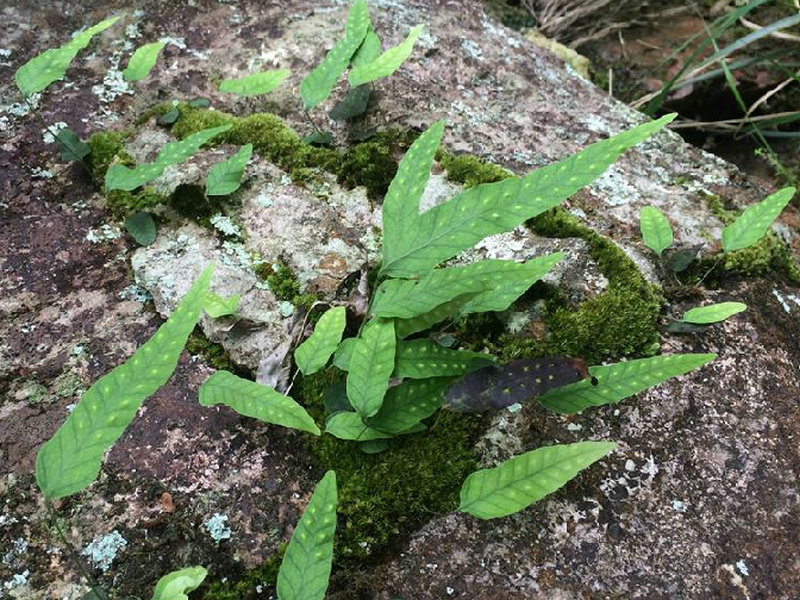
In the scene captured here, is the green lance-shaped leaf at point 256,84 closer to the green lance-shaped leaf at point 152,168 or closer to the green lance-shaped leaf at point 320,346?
the green lance-shaped leaf at point 152,168

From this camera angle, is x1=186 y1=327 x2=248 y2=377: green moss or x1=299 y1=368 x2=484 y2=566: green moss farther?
x1=186 y1=327 x2=248 y2=377: green moss

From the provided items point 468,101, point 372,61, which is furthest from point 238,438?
point 468,101

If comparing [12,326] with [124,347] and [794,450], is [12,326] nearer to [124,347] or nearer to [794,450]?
[124,347]

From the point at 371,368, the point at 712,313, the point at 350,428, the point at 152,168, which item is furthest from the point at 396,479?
the point at 152,168

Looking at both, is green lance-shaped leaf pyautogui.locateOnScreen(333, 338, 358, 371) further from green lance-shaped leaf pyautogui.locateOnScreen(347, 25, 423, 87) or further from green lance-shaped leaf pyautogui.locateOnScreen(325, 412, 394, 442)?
green lance-shaped leaf pyautogui.locateOnScreen(347, 25, 423, 87)

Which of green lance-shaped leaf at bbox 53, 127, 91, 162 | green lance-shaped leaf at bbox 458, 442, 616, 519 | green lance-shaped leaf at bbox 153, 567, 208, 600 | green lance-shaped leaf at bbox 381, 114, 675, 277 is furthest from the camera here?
green lance-shaped leaf at bbox 53, 127, 91, 162

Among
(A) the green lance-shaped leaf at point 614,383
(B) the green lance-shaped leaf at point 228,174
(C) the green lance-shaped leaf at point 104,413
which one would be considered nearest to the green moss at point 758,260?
(A) the green lance-shaped leaf at point 614,383

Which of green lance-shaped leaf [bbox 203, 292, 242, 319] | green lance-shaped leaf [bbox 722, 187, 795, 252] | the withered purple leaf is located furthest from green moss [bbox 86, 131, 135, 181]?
green lance-shaped leaf [bbox 722, 187, 795, 252]
